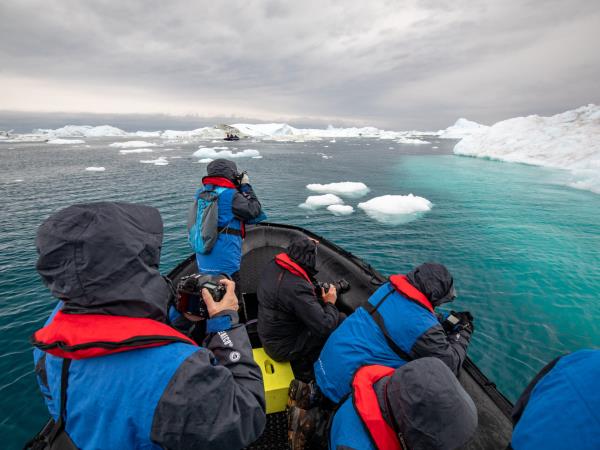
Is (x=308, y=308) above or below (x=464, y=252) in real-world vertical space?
above

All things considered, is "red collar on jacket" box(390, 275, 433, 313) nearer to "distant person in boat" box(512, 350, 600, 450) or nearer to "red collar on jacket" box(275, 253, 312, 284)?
"red collar on jacket" box(275, 253, 312, 284)

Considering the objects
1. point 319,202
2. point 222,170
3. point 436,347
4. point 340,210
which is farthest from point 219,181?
point 319,202

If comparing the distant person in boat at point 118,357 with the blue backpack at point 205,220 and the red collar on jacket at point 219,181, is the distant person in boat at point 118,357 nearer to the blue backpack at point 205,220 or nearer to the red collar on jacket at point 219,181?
the blue backpack at point 205,220

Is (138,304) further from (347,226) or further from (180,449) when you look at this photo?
(347,226)

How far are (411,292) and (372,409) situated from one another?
3.65 ft

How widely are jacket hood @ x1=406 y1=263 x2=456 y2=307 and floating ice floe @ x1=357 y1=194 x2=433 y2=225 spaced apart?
10.6m

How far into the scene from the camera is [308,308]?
2875 millimetres

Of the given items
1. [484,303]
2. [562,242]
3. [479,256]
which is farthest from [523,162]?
[484,303]

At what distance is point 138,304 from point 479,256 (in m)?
10.4

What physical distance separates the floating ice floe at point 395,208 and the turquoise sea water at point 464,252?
536mm

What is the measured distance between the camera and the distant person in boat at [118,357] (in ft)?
3.51

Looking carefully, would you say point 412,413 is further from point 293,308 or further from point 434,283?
point 293,308

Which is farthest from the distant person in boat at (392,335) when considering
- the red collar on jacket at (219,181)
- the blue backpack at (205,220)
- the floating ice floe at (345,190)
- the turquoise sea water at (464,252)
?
the floating ice floe at (345,190)

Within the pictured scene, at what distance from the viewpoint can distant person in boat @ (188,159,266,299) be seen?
13.0 feet
